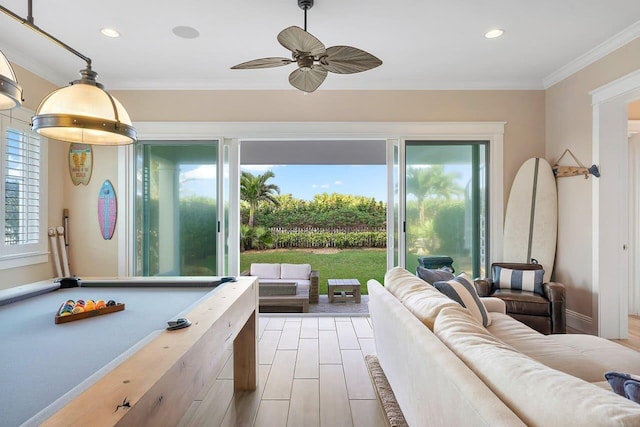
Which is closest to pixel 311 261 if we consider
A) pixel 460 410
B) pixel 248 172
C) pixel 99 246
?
pixel 248 172

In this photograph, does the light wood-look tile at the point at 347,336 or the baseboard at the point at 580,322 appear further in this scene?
the baseboard at the point at 580,322

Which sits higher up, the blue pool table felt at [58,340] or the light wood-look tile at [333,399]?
the blue pool table felt at [58,340]

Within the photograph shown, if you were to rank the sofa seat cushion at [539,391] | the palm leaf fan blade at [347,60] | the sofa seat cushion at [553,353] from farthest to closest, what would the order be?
the palm leaf fan blade at [347,60] → the sofa seat cushion at [553,353] → the sofa seat cushion at [539,391]

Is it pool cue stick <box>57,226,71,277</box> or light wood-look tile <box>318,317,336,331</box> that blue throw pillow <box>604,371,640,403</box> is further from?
pool cue stick <box>57,226,71,277</box>

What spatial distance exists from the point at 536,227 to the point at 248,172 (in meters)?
7.46

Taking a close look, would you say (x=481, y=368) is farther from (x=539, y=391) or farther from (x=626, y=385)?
(x=626, y=385)

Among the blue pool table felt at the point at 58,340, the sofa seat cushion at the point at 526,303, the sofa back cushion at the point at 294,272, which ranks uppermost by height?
the blue pool table felt at the point at 58,340

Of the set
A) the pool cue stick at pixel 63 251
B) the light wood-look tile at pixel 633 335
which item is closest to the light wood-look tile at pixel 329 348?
the light wood-look tile at pixel 633 335

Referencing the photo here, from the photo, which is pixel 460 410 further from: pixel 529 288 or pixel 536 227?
pixel 536 227

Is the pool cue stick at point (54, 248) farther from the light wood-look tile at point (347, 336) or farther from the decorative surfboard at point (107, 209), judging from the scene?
the light wood-look tile at point (347, 336)

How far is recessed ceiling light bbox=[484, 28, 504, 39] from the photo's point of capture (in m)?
3.09

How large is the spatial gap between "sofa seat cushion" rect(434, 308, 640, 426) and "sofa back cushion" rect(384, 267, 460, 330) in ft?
1.08

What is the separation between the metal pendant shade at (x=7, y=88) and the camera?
3.87ft

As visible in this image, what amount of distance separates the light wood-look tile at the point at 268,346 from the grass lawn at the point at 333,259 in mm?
6367
